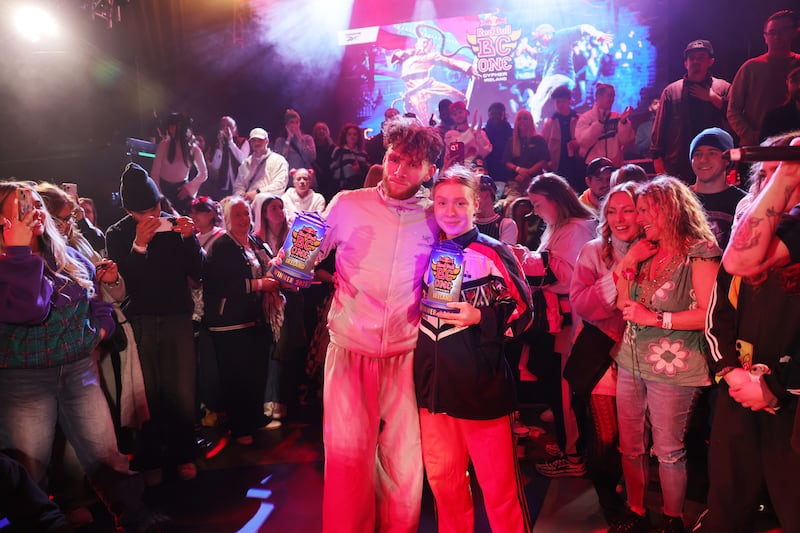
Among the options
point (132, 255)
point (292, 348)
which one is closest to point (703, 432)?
point (292, 348)

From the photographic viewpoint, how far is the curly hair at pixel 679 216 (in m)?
2.63

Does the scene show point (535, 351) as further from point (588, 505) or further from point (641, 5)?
point (641, 5)

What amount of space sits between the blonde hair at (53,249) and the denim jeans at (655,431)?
2894 mm

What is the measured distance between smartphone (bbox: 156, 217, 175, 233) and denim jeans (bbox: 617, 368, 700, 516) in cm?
287

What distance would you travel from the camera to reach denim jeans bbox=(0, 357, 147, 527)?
2.61 m

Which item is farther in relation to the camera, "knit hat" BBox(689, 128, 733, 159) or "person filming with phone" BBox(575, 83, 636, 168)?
"person filming with phone" BBox(575, 83, 636, 168)

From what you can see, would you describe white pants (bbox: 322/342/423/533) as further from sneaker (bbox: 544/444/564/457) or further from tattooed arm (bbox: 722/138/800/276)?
sneaker (bbox: 544/444/564/457)

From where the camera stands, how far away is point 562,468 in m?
→ 3.52

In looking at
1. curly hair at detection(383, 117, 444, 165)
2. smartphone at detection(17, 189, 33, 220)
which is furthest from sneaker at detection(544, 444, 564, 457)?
smartphone at detection(17, 189, 33, 220)

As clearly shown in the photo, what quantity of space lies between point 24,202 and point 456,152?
4690 mm

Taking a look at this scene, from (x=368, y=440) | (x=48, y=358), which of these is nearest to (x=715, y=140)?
(x=368, y=440)

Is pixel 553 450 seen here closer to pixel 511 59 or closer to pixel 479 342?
pixel 479 342

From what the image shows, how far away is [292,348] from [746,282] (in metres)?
3.38

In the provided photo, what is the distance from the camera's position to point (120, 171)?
20.8 feet
